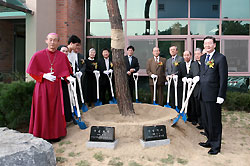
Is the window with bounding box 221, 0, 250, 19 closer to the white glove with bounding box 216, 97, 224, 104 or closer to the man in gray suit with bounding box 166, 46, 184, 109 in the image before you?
the man in gray suit with bounding box 166, 46, 184, 109

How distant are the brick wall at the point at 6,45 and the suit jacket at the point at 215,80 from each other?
858 cm

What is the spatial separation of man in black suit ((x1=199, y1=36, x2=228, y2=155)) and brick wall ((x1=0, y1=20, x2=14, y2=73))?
8587 millimetres

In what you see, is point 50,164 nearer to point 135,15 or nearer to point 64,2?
point 64,2

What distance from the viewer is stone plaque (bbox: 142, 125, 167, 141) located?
3.89 m

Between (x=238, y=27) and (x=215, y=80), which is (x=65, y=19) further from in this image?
(x=238, y=27)

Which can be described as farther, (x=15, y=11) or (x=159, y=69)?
(x=15, y=11)

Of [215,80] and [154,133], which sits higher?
[215,80]

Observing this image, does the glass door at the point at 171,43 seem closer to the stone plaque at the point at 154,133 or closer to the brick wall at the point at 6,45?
the stone plaque at the point at 154,133

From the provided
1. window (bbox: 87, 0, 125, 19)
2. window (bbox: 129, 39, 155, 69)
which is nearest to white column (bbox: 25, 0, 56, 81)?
window (bbox: 87, 0, 125, 19)

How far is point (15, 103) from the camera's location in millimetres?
4539

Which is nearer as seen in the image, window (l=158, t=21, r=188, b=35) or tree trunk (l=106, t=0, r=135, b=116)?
tree trunk (l=106, t=0, r=135, b=116)

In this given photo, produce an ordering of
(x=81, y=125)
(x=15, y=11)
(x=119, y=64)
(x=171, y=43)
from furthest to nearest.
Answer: (x=171, y=43) → (x=15, y=11) → (x=119, y=64) → (x=81, y=125)

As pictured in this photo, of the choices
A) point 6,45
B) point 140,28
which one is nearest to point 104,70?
point 140,28

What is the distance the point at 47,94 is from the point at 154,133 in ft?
6.62
